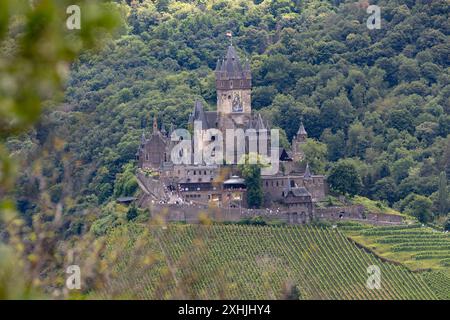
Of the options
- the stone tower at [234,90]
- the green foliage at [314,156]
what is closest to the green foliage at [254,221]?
the green foliage at [314,156]

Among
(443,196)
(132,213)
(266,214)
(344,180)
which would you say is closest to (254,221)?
(266,214)

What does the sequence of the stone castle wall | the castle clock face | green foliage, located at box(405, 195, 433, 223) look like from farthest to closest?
green foliage, located at box(405, 195, 433, 223) < the castle clock face < the stone castle wall

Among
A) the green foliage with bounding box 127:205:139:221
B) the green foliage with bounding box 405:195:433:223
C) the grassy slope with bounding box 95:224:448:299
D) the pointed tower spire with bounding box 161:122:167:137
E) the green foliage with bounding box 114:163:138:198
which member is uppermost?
the pointed tower spire with bounding box 161:122:167:137

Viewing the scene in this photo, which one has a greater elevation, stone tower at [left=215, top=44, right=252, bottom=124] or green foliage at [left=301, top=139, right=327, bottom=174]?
stone tower at [left=215, top=44, right=252, bottom=124]

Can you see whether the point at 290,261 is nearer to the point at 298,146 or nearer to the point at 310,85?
the point at 298,146

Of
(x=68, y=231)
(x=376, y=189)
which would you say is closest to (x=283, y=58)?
(x=376, y=189)

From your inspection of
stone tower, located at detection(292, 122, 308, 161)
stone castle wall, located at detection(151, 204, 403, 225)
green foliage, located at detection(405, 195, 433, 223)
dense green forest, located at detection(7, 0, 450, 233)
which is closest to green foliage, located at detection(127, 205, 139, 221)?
dense green forest, located at detection(7, 0, 450, 233)

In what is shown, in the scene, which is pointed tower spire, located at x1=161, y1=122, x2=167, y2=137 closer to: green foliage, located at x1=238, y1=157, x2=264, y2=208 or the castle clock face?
the castle clock face

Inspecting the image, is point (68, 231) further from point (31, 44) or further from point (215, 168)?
point (31, 44)
